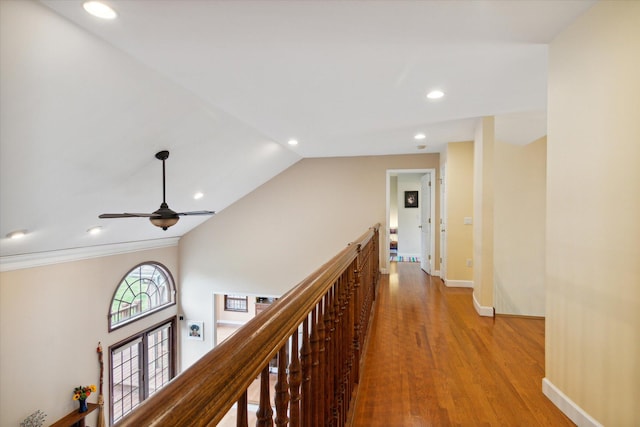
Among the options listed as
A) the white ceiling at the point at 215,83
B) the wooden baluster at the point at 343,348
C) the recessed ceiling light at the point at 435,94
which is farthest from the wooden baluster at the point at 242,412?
the recessed ceiling light at the point at 435,94

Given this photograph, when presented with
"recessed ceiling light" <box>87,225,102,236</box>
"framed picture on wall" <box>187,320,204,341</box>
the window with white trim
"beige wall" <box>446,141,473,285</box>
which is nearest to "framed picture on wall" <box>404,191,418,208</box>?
"beige wall" <box>446,141,473,285</box>

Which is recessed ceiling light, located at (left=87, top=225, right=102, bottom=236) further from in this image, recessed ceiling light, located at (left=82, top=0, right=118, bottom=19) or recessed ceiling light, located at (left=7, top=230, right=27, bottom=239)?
recessed ceiling light, located at (left=82, top=0, right=118, bottom=19)

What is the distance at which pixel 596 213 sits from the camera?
171 cm

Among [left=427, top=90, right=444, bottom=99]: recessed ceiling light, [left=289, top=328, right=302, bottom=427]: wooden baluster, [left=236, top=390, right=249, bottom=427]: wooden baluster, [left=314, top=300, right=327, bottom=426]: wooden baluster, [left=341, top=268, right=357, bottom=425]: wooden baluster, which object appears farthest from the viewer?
[left=427, top=90, right=444, bottom=99]: recessed ceiling light

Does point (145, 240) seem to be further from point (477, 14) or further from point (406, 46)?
point (477, 14)

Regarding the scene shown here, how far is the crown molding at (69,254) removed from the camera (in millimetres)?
4473

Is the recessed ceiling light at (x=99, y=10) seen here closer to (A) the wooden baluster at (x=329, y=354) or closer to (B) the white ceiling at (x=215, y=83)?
(B) the white ceiling at (x=215, y=83)

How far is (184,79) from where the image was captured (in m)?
2.82

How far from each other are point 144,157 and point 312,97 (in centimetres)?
210

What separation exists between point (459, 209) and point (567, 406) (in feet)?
12.1

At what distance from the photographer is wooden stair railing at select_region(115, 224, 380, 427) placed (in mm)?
407

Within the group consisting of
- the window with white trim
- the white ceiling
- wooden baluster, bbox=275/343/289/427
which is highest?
the white ceiling

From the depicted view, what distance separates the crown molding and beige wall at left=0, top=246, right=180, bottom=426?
9 centimetres

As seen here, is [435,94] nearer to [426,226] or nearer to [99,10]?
[99,10]
